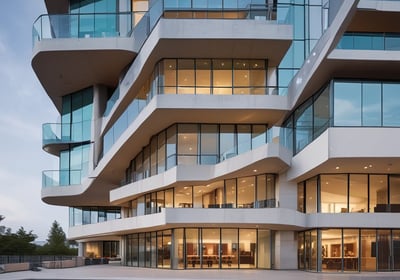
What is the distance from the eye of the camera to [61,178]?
44.4 metres

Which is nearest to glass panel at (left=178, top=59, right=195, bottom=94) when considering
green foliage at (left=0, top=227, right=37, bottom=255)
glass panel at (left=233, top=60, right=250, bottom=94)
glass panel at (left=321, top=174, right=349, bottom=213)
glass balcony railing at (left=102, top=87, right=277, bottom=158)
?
glass balcony railing at (left=102, top=87, right=277, bottom=158)

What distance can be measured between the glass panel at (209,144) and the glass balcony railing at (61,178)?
1561cm

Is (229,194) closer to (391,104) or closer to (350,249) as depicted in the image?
(350,249)

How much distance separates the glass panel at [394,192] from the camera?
28.6m

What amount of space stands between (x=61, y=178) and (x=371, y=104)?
28.1 metres

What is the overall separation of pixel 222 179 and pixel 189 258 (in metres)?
5.11

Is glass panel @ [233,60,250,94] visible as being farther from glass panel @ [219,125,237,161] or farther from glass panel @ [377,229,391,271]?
glass panel @ [377,229,391,271]

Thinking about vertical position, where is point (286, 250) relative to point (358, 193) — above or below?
below

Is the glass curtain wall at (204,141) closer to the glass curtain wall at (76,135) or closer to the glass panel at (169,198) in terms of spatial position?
the glass panel at (169,198)

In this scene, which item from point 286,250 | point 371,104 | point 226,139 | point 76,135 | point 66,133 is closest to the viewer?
point 371,104

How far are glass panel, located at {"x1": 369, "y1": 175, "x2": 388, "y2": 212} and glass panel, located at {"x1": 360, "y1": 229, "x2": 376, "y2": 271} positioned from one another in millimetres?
1337

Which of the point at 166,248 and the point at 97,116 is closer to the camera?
the point at 166,248

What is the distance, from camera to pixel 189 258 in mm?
30734

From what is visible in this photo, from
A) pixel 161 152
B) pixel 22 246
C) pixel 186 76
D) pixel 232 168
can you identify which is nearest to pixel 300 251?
pixel 232 168
